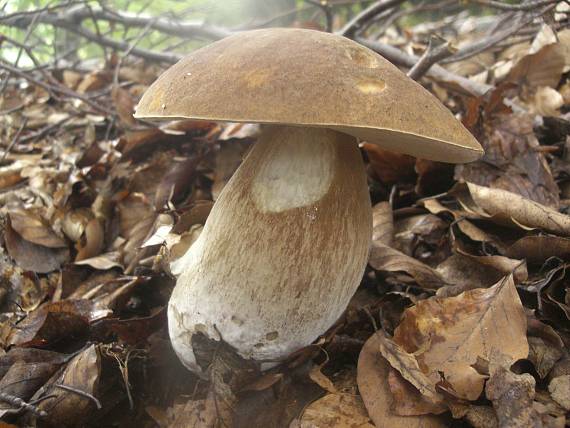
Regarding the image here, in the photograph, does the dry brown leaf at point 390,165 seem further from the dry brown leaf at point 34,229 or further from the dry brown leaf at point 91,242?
the dry brown leaf at point 34,229

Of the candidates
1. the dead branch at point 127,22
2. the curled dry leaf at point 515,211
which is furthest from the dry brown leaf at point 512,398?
the dead branch at point 127,22

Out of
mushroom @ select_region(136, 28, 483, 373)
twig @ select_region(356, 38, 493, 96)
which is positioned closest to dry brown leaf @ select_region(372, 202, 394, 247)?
mushroom @ select_region(136, 28, 483, 373)

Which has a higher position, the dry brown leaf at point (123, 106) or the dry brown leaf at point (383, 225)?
the dry brown leaf at point (123, 106)

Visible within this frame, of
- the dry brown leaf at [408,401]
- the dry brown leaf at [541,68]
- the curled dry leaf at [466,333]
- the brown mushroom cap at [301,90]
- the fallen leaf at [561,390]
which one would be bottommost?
the dry brown leaf at [408,401]

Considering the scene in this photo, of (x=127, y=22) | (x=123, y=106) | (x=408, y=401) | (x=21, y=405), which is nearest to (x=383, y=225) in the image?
(x=408, y=401)

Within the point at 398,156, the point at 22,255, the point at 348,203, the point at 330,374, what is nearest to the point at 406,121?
the point at 348,203

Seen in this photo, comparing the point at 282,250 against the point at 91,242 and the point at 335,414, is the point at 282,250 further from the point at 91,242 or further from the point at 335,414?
the point at 91,242

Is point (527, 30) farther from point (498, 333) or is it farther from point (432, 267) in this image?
point (498, 333)
